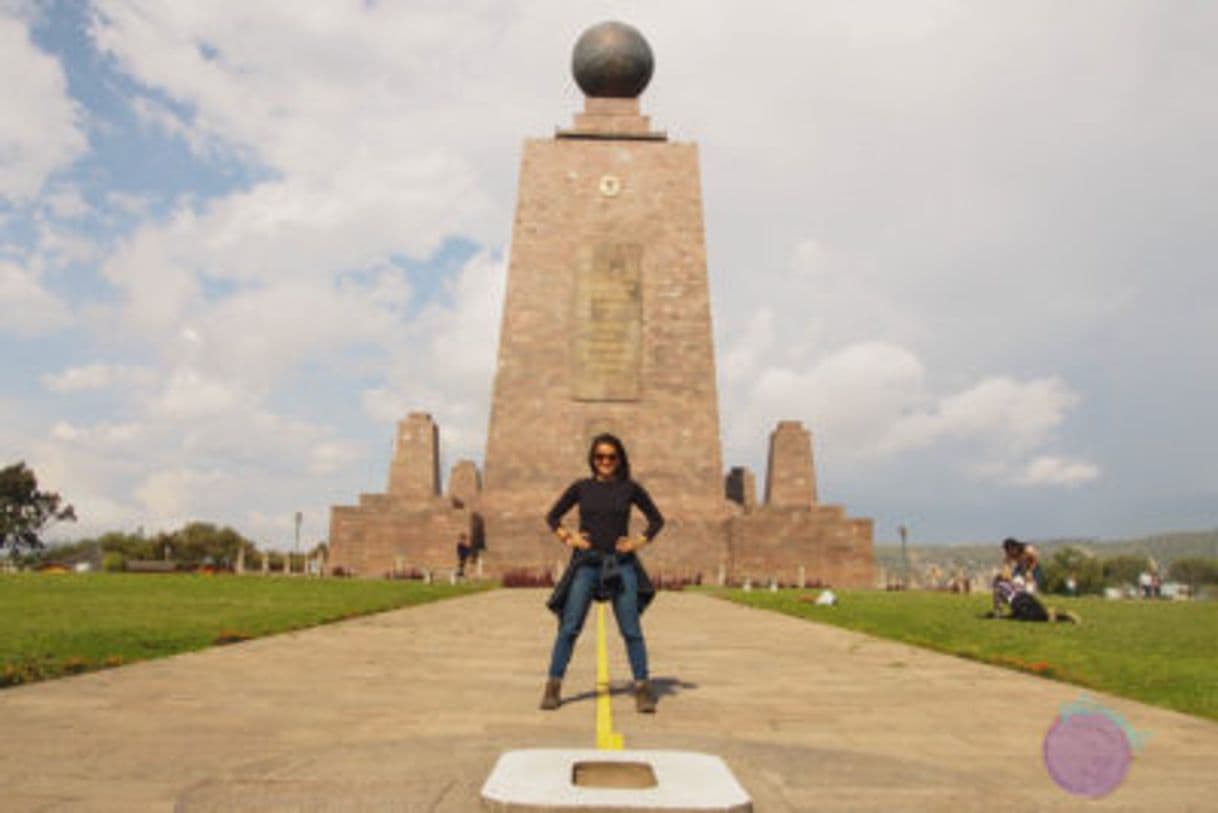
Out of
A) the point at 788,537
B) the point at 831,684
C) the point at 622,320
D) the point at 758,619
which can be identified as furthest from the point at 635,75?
the point at 831,684

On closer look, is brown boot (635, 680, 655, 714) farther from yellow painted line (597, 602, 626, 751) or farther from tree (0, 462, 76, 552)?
tree (0, 462, 76, 552)

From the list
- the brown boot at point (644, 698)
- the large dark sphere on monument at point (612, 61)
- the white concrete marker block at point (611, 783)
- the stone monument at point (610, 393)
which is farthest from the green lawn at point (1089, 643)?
the large dark sphere on monument at point (612, 61)

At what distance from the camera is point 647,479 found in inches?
1312

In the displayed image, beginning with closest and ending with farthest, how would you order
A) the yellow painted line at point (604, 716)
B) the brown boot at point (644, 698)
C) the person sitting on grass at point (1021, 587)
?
1. the yellow painted line at point (604, 716)
2. the brown boot at point (644, 698)
3. the person sitting on grass at point (1021, 587)

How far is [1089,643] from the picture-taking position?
10953 mm

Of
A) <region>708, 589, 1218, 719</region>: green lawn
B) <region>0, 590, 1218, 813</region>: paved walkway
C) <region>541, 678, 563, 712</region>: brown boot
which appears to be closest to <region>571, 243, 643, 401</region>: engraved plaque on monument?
<region>708, 589, 1218, 719</region>: green lawn

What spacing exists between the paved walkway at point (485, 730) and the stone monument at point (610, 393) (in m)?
22.1

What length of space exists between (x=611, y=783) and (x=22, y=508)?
196 feet

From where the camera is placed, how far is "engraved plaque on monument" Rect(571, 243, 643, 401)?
34094mm

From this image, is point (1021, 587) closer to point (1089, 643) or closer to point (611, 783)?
point (1089, 643)

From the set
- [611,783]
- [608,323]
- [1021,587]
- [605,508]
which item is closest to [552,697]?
[605,508]

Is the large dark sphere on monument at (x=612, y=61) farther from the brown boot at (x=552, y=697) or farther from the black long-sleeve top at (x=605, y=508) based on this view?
the brown boot at (x=552, y=697)

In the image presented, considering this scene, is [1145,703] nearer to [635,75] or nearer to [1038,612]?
[1038,612]

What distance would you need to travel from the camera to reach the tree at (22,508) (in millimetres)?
52531
